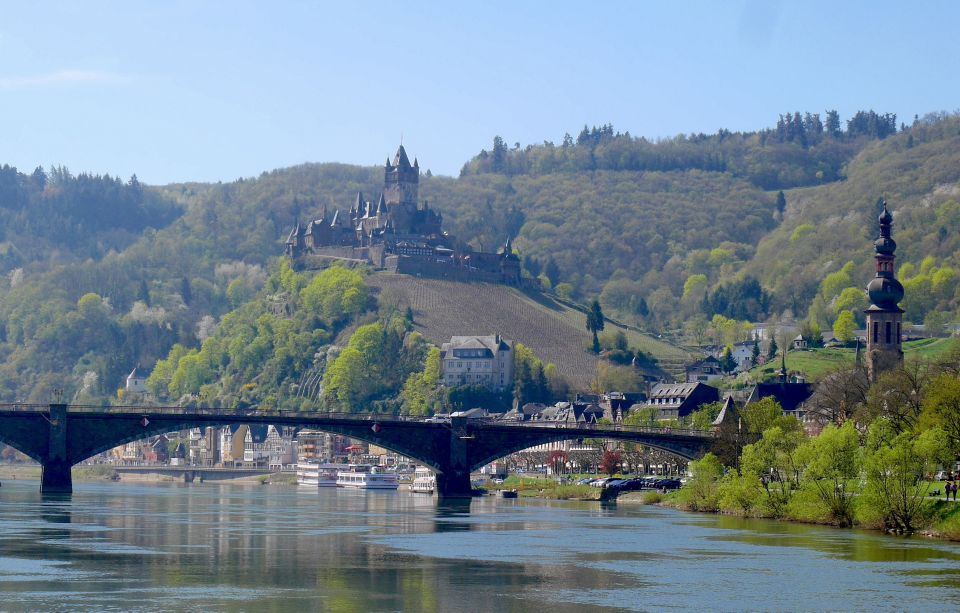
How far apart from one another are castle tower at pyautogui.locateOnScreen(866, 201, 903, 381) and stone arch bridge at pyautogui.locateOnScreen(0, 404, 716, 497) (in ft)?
76.4

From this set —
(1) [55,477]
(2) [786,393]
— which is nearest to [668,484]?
(2) [786,393]

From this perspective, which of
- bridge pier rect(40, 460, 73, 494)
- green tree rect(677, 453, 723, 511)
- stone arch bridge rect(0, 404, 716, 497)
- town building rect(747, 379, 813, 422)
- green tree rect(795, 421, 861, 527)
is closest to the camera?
green tree rect(795, 421, 861, 527)

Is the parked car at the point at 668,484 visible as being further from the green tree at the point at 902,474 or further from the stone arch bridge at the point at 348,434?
the green tree at the point at 902,474

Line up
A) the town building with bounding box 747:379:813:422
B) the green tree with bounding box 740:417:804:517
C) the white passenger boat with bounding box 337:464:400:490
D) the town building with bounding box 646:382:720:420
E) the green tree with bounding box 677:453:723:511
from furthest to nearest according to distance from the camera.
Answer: the town building with bounding box 646:382:720:420 < the white passenger boat with bounding box 337:464:400:490 < the town building with bounding box 747:379:813:422 < the green tree with bounding box 677:453:723:511 < the green tree with bounding box 740:417:804:517

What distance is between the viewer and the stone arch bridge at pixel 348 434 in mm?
131125

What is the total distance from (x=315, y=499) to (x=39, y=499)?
26.2 m

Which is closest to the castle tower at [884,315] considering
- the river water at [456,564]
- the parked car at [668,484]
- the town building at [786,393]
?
the town building at [786,393]

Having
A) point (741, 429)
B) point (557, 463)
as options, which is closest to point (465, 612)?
point (741, 429)

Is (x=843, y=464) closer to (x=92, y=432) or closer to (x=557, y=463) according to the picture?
(x=92, y=432)

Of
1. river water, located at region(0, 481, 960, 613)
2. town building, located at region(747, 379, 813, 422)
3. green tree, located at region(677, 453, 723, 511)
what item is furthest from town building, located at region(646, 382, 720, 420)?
river water, located at region(0, 481, 960, 613)

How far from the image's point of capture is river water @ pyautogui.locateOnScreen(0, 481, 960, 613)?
205 feet

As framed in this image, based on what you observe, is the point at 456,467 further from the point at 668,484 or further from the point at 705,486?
the point at 705,486

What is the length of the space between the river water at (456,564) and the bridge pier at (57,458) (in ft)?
65.9

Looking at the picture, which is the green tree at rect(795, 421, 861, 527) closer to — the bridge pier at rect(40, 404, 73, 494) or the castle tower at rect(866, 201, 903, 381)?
the castle tower at rect(866, 201, 903, 381)
